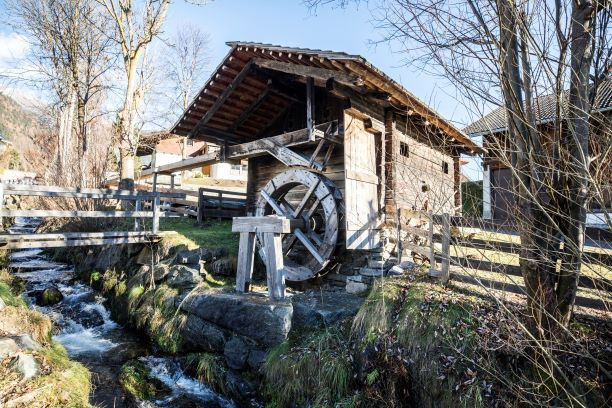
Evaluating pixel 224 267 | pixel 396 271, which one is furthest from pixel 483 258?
pixel 224 267

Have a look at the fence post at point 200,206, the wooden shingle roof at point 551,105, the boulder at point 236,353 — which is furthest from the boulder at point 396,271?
the fence post at point 200,206

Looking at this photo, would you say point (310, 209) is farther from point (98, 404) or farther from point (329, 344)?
point (98, 404)

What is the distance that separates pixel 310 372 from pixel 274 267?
66.0 inches

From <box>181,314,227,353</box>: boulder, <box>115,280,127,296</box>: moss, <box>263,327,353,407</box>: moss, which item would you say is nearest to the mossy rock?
<box>181,314,227,353</box>: boulder

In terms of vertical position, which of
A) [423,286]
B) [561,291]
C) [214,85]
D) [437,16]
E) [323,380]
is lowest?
[323,380]

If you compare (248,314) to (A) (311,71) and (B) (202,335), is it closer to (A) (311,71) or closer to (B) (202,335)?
(B) (202,335)

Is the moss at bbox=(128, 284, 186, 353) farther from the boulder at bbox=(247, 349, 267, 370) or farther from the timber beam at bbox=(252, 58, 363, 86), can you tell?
the timber beam at bbox=(252, 58, 363, 86)

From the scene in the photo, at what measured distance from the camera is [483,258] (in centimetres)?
518

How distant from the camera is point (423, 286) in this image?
4.70m

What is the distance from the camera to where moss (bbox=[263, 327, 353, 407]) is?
382 cm

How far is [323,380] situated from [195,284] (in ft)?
11.2

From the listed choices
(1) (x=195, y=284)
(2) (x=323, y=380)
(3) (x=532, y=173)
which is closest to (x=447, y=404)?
(2) (x=323, y=380)

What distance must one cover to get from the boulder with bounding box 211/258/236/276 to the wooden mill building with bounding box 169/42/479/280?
4.10ft

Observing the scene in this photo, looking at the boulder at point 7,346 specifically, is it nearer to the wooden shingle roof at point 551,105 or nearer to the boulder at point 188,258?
the boulder at point 188,258
